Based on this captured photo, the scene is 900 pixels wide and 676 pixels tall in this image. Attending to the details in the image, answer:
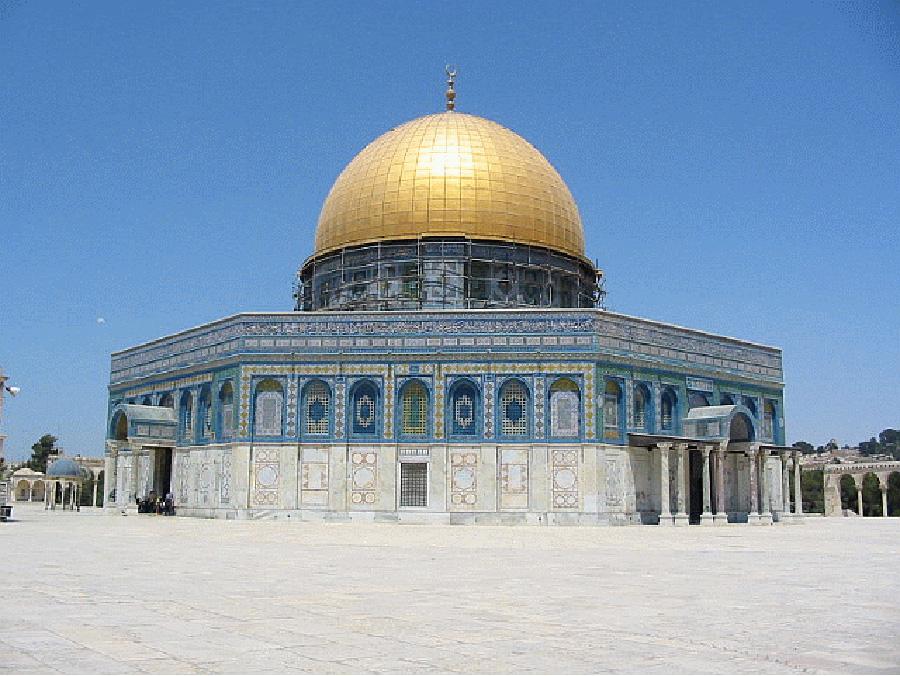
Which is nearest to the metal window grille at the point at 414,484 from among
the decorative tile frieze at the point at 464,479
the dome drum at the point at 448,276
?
the decorative tile frieze at the point at 464,479

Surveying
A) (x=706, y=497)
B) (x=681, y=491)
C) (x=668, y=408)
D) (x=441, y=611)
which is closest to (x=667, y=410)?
(x=668, y=408)

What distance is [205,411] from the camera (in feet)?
127

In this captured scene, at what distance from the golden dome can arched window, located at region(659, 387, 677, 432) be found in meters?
7.75

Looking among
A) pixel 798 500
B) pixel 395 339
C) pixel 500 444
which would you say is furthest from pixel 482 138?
pixel 798 500

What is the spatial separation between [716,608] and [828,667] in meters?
3.26

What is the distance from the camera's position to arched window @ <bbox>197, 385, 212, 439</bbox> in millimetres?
38406

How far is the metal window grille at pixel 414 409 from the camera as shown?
1395 inches

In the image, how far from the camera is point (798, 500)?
4150 cm

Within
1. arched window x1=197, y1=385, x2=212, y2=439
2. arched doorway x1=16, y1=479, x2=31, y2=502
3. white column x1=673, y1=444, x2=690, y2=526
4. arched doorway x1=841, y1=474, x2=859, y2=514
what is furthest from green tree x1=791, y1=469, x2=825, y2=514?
arched doorway x1=16, y1=479, x2=31, y2=502

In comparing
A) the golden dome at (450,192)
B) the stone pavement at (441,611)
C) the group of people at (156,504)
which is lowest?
the stone pavement at (441,611)

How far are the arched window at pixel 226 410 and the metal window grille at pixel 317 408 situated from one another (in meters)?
2.91

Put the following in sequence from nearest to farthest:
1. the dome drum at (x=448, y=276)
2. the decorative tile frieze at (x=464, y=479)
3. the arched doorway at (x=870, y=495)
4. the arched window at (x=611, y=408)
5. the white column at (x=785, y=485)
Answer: the decorative tile frieze at (x=464, y=479) < the arched window at (x=611, y=408) < the dome drum at (x=448, y=276) < the white column at (x=785, y=485) < the arched doorway at (x=870, y=495)

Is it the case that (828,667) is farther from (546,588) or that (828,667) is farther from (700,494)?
(700,494)

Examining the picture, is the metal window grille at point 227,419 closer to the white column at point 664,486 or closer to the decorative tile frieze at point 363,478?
the decorative tile frieze at point 363,478
